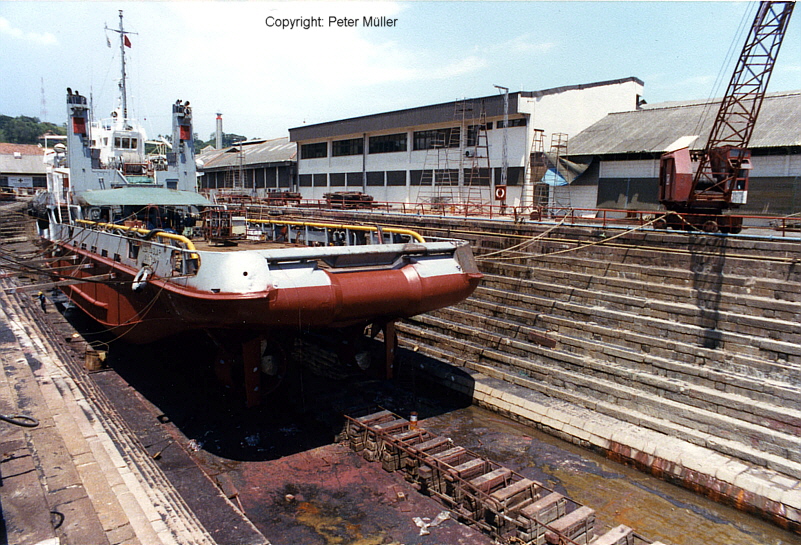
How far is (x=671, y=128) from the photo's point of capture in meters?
19.5

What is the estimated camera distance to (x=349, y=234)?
11.1 meters

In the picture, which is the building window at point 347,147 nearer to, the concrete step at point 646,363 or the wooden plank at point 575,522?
the concrete step at point 646,363

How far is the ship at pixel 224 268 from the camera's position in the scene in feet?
24.7

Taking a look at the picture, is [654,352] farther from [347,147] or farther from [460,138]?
[347,147]

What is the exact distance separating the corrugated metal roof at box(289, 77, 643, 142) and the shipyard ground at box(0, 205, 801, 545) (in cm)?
1410

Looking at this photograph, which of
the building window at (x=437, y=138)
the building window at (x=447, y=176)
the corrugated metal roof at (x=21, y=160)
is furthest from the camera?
→ the corrugated metal roof at (x=21, y=160)

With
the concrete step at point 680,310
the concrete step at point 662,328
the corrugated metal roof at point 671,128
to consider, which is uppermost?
the corrugated metal roof at point 671,128

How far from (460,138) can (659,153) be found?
29.1 ft

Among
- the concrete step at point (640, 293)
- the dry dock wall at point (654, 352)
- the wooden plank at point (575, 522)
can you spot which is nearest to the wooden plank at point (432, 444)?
the wooden plank at point (575, 522)

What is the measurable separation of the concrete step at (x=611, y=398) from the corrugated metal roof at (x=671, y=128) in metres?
11.2

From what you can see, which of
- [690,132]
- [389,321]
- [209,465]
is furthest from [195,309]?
[690,132]

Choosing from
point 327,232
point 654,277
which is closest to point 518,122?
point 654,277

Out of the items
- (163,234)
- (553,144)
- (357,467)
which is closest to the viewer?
(357,467)

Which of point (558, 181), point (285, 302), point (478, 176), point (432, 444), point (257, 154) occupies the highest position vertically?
point (257, 154)
